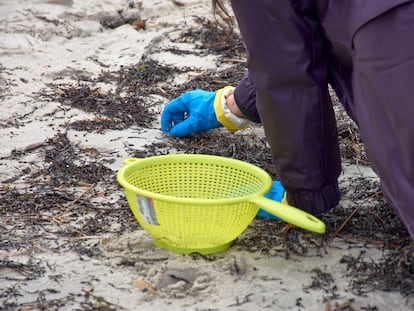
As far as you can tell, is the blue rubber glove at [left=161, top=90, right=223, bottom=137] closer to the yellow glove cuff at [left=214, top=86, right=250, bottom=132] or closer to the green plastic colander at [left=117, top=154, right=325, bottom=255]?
the yellow glove cuff at [left=214, top=86, right=250, bottom=132]

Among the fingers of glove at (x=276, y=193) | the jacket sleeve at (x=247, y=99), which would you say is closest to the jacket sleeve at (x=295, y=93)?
the fingers of glove at (x=276, y=193)

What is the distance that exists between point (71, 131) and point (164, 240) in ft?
3.58

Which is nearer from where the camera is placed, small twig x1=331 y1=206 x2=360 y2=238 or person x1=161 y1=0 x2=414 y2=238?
person x1=161 y1=0 x2=414 y2=238

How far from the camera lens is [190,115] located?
317cm

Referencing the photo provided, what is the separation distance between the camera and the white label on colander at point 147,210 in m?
2.14

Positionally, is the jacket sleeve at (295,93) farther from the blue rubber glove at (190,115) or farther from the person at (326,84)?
the blue rubber glove at (190,115)

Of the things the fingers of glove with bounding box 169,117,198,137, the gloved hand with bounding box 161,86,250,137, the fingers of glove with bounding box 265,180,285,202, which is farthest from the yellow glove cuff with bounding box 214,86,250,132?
the fingers of glove with bounding box 265,180,285,202

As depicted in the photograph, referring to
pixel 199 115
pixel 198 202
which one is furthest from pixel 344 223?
pixel 199 115

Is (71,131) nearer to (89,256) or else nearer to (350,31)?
(89,256)

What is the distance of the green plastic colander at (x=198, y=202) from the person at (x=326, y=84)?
15cm

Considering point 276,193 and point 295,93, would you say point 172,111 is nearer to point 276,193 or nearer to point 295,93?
point 276,193

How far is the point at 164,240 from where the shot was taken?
2.24 metres

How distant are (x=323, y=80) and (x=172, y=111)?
45.2 inches

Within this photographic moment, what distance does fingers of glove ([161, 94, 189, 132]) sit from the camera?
3.21 meters
